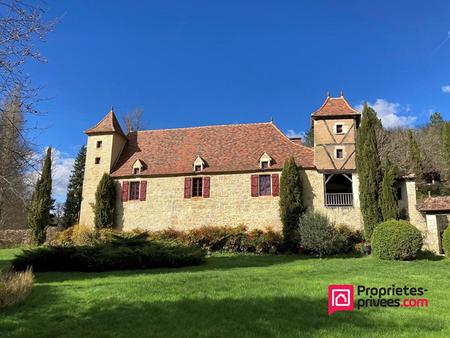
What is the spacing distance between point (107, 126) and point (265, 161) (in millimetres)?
11058

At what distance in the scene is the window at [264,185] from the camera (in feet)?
70.4

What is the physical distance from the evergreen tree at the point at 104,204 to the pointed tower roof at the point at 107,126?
3278 mm

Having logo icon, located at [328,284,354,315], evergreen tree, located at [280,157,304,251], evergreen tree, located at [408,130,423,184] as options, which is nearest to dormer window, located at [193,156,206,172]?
evergreen tree, located at [280,157,304,251]

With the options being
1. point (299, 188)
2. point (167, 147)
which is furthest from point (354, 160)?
point (167, 147)

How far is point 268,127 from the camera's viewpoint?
961 inches

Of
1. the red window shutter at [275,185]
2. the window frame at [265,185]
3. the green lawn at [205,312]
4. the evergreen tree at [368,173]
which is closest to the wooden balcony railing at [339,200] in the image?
the evergreen tree at [368,173]

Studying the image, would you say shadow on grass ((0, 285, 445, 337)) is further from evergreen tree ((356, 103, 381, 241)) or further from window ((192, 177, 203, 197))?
window ((192, 177, 203, 197))

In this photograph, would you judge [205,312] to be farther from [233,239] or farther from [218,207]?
[218,207]

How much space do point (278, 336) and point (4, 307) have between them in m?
4.75

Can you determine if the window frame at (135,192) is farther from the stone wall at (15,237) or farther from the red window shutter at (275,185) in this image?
the red window shutter at (275,185)

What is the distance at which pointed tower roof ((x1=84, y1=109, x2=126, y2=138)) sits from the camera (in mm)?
24403

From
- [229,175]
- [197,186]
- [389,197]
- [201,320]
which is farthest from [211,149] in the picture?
[201,320]

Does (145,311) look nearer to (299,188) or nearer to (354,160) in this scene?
(299,188)

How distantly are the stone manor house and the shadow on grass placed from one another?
48.0ft
